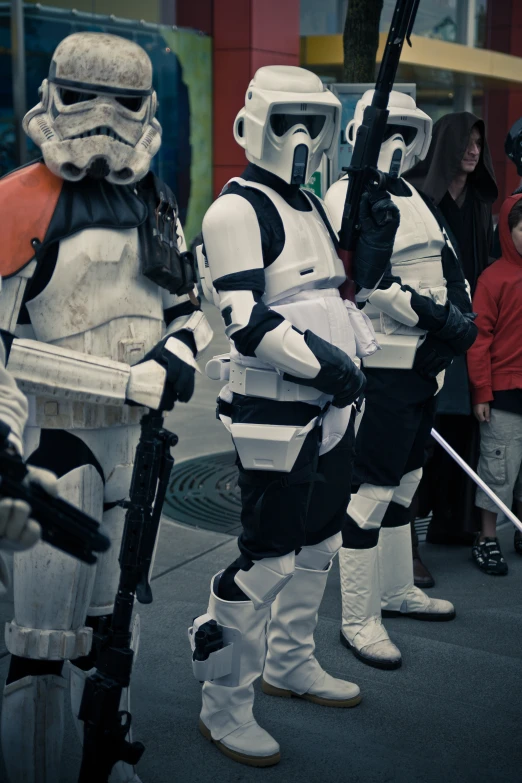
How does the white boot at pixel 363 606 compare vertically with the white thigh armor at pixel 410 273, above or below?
below

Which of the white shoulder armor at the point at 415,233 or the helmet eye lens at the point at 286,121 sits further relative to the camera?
the white shoulder armor at the point at 415,233

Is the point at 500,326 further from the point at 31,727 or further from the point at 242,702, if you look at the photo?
the point at 31,727

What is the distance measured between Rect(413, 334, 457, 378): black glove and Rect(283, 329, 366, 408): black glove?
93 centimetres

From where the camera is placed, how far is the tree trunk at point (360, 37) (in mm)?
6203

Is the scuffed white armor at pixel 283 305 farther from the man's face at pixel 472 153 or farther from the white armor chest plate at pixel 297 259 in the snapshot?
the man's face at pixel 472 153

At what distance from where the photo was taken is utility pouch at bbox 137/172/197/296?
264 centimetres

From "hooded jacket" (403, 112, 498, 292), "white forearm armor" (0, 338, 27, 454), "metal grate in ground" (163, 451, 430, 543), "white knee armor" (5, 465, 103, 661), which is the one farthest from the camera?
"metal grate in ground" (163, 451, 430, 543)

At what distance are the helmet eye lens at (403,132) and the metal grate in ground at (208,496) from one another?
2232mm

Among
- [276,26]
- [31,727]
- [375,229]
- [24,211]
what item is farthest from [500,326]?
[276,26]

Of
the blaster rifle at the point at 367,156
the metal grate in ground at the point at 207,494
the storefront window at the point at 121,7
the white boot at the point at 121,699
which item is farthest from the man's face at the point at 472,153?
the storefront window at the point at 121,7

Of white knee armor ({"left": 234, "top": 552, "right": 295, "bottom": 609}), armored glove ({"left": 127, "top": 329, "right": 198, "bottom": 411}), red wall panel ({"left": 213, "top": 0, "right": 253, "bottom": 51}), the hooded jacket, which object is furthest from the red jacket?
red wall panel ({"left": 213, "top": 0, "right": 253, "bottom": 51})

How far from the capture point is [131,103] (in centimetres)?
262

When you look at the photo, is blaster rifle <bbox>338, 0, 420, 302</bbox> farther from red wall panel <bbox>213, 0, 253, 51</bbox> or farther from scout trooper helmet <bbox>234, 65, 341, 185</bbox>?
red wall panel <bbox>213, 0, 253, 51</bbox>

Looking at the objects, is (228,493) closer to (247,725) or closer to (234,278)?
(247,725)
